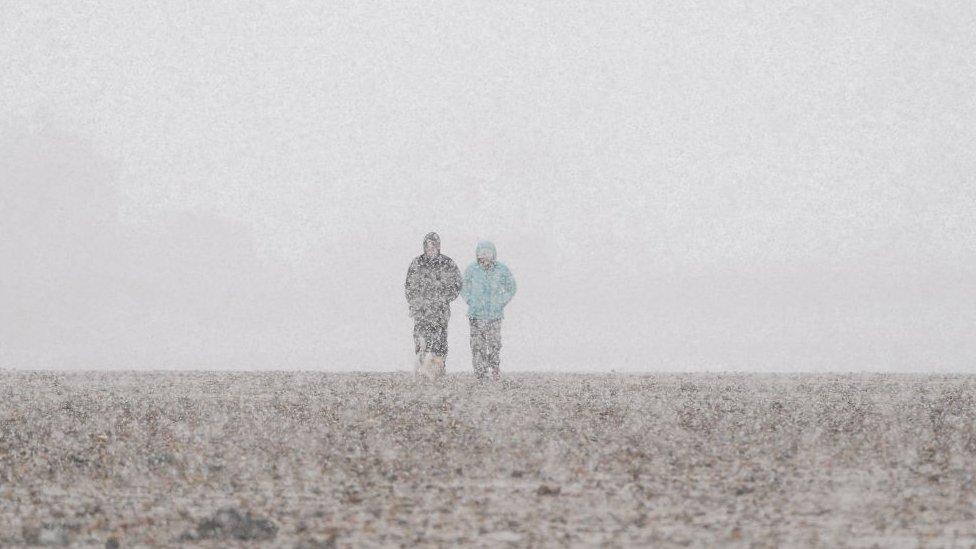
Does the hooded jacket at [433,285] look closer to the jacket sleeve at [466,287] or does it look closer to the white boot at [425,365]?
the jacket sleeve at [466,287]

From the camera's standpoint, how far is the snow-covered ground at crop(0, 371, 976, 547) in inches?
320

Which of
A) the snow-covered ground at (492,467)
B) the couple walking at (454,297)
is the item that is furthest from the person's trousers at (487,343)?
the snow-covered ground at (492,467)

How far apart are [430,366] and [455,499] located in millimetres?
14454

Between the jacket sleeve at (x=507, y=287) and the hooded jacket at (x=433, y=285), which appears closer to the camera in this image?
the jacket sleeve at (x=507, y=287)

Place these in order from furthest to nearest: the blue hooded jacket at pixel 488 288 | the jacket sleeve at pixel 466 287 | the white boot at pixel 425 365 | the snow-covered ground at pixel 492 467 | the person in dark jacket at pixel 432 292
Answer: the person in dark jacket at pixel 432 292
the jacket sleeve at pixel 466 287
the blue hooded jacket at pixel 488 288
the white boot at pixel 425 365
the snow-covered ground at pixel 492 467

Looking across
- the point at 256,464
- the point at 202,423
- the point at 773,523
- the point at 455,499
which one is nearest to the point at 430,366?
the point at 202,423

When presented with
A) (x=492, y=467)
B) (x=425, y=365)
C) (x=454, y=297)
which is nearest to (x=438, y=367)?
(x=425, y=365)

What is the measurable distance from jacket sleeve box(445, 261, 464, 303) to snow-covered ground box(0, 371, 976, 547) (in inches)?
193

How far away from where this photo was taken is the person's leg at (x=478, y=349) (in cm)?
2380

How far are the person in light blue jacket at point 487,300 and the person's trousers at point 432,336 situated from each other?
757 mm

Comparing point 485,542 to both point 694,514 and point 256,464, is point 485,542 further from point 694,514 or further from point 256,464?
point 256,464

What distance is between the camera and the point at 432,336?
956 inches

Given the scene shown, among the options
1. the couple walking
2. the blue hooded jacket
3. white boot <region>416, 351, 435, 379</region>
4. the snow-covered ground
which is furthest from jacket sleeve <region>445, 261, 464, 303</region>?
the snow-covered ground

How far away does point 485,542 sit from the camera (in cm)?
764
